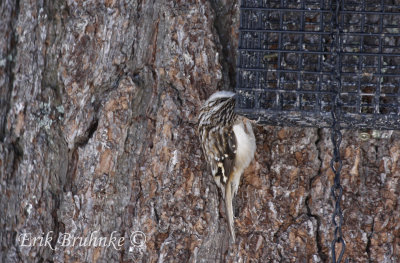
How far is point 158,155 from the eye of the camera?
3152 mm

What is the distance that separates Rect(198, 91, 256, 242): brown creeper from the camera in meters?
3.14

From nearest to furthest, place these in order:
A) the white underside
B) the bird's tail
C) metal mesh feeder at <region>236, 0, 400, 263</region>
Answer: metal mesh feeder at <region>236, 0, 400, 263</region>, the bird's tail, the white underside

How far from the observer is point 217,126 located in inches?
138

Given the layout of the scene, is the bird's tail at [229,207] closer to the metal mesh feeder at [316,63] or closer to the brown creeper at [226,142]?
the brown creeper at [226,142]

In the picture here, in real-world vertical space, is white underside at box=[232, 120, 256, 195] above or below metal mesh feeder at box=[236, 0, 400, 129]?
below

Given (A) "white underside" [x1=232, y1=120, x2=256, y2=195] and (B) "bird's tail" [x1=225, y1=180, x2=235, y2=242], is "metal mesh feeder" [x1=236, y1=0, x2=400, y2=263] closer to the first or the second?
(A) "white underside" [x1=232, y1=120, x2=256, y2=195]

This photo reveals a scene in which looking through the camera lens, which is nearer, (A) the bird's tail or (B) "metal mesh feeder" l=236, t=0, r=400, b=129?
(B) "metal mesh feeder" l=236, t=0, r=400, b=129

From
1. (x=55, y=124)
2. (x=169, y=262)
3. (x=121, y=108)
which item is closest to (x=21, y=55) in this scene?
(x=55, y=124)

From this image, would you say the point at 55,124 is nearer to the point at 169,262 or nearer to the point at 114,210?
the point at 114,210

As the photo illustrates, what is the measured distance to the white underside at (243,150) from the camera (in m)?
3.18

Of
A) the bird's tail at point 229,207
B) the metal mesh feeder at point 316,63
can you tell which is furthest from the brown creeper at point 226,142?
the metal mesh feeder at point 316,63

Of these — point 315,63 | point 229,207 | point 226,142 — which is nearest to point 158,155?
point 229,207

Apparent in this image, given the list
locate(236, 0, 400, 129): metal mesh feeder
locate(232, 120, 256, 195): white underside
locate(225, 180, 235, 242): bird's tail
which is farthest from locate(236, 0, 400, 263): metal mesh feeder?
locate(225, 180, 235, 242): bird's tail

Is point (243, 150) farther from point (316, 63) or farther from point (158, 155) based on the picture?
point (316, 63)
